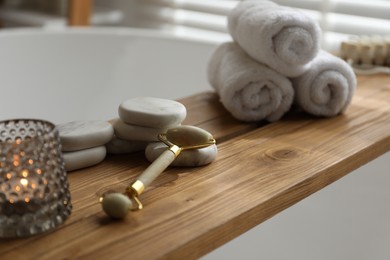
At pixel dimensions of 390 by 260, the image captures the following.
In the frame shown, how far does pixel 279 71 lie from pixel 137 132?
278mm

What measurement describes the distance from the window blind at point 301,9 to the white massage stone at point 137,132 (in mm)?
808

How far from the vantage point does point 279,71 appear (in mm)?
1053

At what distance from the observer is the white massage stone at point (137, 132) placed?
878 mm

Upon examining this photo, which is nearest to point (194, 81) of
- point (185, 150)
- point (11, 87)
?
point (11, 87)

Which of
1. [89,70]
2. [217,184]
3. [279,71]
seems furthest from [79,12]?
[217,184]

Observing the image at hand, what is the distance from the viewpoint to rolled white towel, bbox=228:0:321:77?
1.02 metres

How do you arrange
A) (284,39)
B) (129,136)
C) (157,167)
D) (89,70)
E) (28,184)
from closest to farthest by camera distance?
(28,184), (157,167), (129,136), (284,39), (89,70)

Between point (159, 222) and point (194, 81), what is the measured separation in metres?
1.00

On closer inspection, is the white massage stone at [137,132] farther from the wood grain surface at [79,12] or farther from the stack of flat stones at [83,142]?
the wood grain surface at [79,12]

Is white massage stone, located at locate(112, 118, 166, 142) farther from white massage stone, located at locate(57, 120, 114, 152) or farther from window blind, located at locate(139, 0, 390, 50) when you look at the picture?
window blind, located at locate(139, 0, 390, 50)

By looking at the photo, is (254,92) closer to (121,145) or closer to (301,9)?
(121,145)

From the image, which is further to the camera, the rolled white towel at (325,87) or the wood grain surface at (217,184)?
the rolled white towel at (325,87)

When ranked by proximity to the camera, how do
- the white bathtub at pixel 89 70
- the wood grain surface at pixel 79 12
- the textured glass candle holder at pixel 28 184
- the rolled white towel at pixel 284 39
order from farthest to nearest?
the wood grain surface at pixel 79 12
the white bathtub at pixel 89 70
the rolled white towel at pixel 284 39
the textured glass candle holder at pixel 28 184

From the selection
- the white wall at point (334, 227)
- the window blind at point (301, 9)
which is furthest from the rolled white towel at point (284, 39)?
the window blind at point (301, 9)
